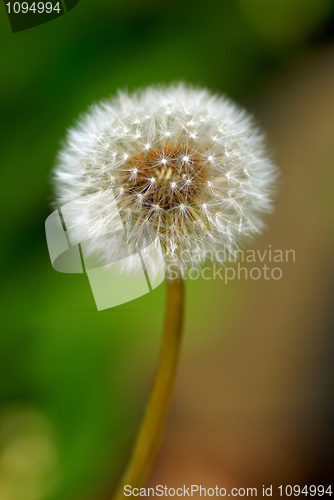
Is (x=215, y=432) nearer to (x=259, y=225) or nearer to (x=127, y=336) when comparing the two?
(x=127, y=336)

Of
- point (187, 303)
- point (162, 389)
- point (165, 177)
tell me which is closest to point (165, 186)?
point (165, 177)

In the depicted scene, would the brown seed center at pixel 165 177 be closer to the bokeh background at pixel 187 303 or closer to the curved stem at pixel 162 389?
the curved stem at pixel 162 389

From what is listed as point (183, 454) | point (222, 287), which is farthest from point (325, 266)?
point (183, 454)

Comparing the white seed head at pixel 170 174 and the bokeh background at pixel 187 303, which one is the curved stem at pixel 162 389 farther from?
the bokeh background at pixel 187 303

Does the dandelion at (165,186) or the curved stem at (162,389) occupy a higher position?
the dandelion at (165,186)

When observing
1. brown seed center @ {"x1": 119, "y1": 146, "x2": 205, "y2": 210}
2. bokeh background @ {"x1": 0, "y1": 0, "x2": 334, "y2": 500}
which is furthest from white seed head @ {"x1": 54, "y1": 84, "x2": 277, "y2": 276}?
bokeh background @ {"x1": 0, "y1": 0, "x2": 334, "y2": 500}

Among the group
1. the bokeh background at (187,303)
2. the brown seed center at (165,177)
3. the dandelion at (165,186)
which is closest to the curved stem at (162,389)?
the dandelion at (165,186)

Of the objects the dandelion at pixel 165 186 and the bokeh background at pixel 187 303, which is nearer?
the dandelion at pixel 165 186
